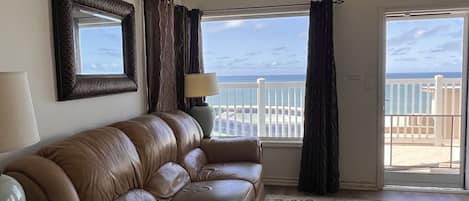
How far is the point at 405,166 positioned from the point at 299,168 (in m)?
1.64

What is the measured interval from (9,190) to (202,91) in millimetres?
2314

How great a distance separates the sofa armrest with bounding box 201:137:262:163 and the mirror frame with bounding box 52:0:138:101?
935 mm

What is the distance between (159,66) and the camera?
3270mm

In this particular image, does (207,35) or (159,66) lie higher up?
(207,35)

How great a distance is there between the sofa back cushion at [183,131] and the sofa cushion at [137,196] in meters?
0.64

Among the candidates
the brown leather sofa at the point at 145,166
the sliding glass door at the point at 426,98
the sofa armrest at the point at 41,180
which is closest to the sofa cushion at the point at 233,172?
the brown leather sofa at the point at 145,166

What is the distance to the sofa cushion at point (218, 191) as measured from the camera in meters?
2.29

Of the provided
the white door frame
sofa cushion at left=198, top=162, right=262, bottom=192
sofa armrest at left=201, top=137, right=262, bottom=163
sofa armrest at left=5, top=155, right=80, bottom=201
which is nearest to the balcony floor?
the white door frame

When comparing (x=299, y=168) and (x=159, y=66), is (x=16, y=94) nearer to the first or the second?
(x=159, y=66)

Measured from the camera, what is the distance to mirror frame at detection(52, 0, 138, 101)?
209 cm

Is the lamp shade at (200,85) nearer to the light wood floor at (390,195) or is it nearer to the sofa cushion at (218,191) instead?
the sofa cushion at (218,191)

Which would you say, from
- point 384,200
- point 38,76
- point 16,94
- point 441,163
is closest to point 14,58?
point 38,76

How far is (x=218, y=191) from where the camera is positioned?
239cm

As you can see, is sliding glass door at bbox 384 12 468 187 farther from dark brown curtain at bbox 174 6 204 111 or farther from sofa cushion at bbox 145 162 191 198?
sofa cushion at bbox 145 162 191 198
